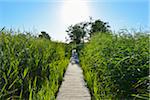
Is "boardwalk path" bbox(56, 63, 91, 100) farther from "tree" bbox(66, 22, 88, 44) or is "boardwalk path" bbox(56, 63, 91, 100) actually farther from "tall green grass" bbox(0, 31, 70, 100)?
"tree" bbox(66, 22, 88, 44)

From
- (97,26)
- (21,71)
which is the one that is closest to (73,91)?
(21,71)

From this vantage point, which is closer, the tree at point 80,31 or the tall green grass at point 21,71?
the tall green grass at point 21,71

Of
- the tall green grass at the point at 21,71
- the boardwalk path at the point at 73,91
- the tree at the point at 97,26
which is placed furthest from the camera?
the tree at the point at 97,26

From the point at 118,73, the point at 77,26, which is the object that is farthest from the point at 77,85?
the point at 77,26

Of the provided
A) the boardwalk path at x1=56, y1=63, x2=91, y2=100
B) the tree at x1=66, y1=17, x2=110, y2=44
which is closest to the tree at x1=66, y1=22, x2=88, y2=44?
the tree at x1=66, y1=17, x2=110, y2=44

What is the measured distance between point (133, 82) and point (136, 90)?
0.17m

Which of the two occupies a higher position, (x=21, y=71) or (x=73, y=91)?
(x=21, y=71)

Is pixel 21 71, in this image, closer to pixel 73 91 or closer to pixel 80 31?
Answer: pixel 73 91

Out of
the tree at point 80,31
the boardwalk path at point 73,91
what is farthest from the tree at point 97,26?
the boardwalk path at point 73,91

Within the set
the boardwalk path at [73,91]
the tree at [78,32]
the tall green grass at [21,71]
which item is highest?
the tree at [78,32]

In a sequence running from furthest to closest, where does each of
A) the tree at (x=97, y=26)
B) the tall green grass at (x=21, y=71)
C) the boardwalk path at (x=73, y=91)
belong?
the tree at (x=97, y=26) < the boardwalk path at (x=73, y=91) < the tall green grass at (x=21, y=71)

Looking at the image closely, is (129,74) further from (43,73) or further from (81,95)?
(81,95)

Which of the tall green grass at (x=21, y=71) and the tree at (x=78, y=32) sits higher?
the tree at (x=78, y=32)

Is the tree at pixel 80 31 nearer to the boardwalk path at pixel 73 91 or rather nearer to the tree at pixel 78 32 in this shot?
the tree at pixel 78 32
